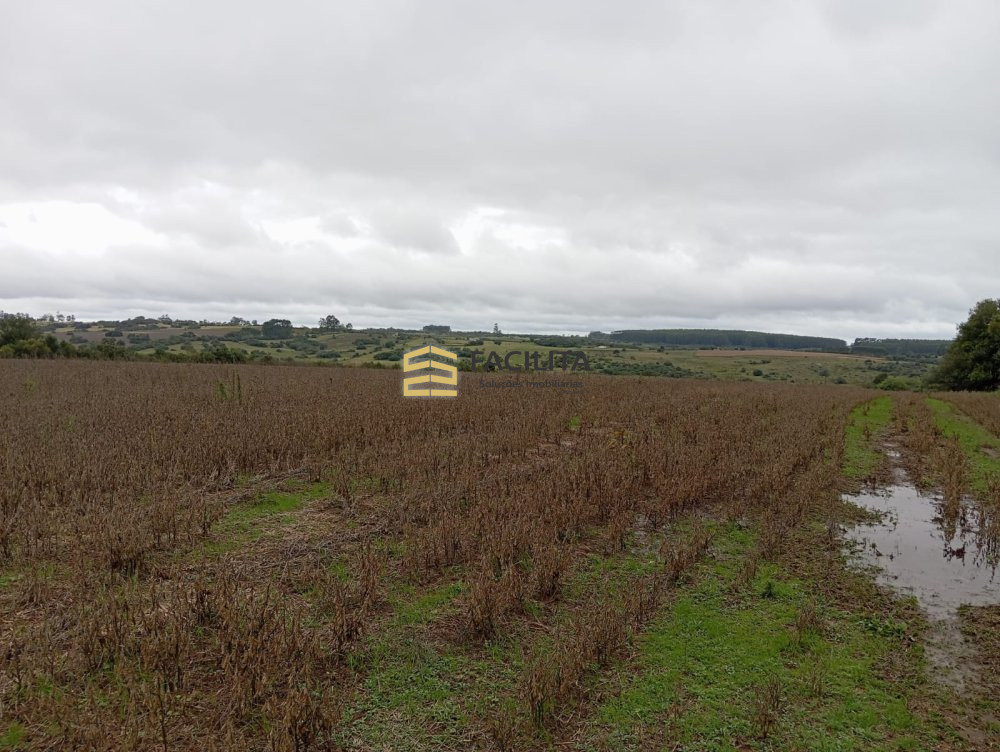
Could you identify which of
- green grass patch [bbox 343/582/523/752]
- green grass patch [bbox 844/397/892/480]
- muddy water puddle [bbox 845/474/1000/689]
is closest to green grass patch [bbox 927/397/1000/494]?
green grass patch [bbox 844/397/892/480]

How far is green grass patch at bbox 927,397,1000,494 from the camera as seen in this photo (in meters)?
10.1

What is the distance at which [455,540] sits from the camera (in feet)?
18.3

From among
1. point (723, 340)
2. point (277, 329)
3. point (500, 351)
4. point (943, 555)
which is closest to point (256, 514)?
point (943, 555)

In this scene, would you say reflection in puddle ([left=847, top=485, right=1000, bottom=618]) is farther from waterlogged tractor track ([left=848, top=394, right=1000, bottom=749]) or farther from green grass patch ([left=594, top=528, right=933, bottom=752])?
green grass patch ([left=594, top=528, right=933, bottom=752])

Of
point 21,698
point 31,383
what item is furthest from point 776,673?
point 31,383

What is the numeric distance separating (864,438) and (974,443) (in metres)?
2.88

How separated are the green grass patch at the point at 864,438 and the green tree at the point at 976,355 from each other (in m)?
28.9

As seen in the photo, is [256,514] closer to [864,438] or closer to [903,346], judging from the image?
[864,438]

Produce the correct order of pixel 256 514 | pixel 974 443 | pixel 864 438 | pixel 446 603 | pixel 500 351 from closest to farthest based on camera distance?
1. pixel 446 603
2. pixel 256 514
3. pixel 974 443
4. pixel 864 438
5. pixel 500 351

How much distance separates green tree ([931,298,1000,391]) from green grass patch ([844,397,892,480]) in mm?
28882

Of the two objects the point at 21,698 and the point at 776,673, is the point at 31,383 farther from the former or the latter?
the point at 776,673

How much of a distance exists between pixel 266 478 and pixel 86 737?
18.3 feet

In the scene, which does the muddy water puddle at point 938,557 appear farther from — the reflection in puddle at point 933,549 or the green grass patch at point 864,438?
the green grass patch at point 864,438

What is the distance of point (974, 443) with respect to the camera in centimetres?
1423
